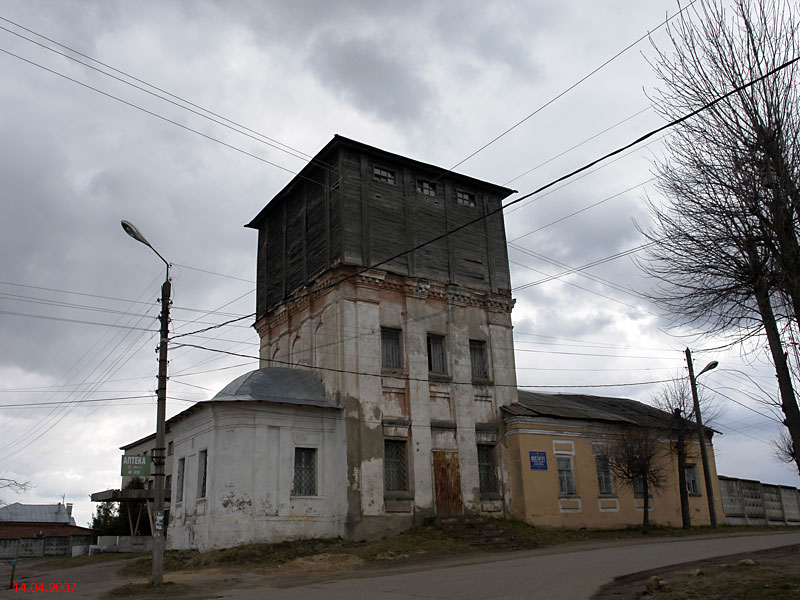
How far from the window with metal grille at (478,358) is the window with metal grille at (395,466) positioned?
485cm

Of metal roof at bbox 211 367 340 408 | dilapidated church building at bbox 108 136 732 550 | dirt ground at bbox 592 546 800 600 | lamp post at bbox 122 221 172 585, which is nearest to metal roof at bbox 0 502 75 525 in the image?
dilapidated church building at bbox 108 136 732 550

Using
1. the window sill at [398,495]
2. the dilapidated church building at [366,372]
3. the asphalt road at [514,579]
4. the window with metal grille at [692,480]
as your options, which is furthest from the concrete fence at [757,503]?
the window sill at [398,495]

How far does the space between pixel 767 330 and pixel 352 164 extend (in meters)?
18.3

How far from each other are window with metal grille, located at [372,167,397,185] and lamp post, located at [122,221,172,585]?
37.3 feet

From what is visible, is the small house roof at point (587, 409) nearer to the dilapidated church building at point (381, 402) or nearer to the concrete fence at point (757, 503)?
the dilapidated church building at point (381, 402)

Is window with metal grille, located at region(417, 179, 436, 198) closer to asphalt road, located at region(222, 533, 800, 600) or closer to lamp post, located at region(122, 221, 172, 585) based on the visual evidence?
lamp post, located at region(122, 221, 172, 585)

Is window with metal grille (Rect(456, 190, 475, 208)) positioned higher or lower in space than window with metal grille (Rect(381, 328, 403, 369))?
higher

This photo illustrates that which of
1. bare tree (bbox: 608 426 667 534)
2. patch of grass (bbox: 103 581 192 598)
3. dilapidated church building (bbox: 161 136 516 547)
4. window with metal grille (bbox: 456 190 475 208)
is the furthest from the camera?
window with metal grille (bbox: 456 190 475 208)

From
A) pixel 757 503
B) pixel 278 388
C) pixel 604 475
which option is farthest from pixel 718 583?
pixel 757 503

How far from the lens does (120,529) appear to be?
35125 mm

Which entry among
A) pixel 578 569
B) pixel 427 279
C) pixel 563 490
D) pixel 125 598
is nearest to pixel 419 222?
pixel 427 279

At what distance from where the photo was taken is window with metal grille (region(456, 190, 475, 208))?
29.3m

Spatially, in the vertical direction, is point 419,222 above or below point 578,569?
above

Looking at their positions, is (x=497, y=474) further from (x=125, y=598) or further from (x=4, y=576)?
(x=4, y=576)
